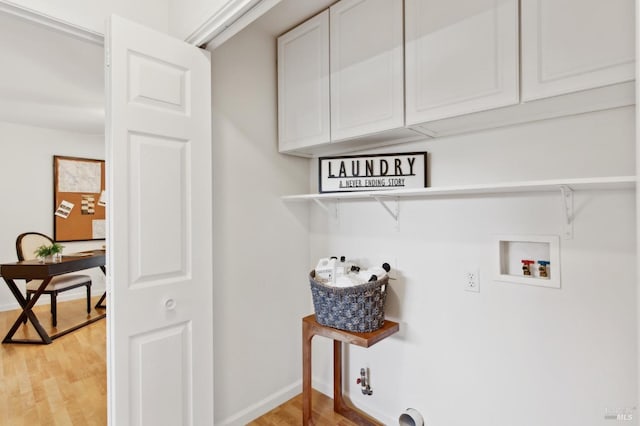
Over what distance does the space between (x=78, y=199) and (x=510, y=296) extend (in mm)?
5506

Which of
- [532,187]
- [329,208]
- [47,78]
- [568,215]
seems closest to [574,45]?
[532,187]

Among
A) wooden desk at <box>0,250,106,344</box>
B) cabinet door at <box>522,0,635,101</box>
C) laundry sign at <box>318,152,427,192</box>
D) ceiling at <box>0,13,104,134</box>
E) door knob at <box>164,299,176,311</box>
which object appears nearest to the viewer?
cabinet door at <box>522,0,635,101</box>

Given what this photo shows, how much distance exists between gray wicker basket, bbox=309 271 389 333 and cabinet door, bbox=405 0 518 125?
811 mm

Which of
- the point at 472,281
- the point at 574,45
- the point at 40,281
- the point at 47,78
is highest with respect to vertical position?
the point at 47,78

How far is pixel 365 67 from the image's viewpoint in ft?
5.23

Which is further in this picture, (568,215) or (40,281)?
(40,281)

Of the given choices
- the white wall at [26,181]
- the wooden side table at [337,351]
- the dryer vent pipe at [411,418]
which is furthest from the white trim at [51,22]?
the white wall at [26,181]

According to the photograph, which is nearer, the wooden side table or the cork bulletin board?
the wooden side table

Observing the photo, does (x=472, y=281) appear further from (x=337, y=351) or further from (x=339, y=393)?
(x=339, y=393)

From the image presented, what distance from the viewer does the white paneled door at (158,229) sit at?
49.8 inches

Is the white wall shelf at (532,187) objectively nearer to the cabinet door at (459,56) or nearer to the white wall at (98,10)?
the cabinet door at (459,56)

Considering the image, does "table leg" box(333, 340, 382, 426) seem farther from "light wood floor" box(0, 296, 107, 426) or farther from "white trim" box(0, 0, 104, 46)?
"white trim" box(0, 0, 104, 46)

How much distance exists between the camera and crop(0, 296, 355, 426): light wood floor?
1.99 meters

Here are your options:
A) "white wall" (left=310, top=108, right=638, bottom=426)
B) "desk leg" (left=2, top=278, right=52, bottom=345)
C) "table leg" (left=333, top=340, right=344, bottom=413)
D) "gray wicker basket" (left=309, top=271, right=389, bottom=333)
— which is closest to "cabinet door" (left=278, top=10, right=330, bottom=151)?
"white wall" (left=310, top=108, right=638, bottom=426)
